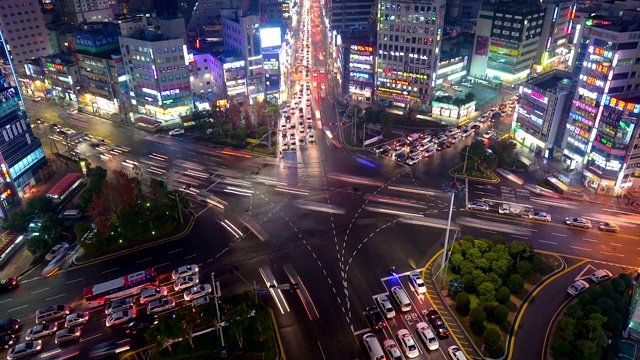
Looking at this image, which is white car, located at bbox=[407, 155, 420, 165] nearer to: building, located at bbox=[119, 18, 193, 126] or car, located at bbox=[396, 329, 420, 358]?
car, located at bbox=[396, 329, 420, 358]

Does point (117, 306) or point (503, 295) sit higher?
point (503, 295)

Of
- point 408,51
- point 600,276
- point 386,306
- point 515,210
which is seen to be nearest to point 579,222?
point 515,210

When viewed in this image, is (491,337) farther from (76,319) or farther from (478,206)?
(76,319)

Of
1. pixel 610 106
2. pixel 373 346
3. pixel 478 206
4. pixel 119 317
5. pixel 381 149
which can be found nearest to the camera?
pixel 373 346

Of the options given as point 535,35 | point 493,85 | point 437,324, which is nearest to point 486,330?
point 437,324

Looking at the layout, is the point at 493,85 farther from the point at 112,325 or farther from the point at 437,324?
the point at 112,325

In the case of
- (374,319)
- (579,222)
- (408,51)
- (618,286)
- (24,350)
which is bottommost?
(24,350)

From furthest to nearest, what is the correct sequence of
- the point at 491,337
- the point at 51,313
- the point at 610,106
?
the point at 610,106
the point at 51,313
the point at 491,337
